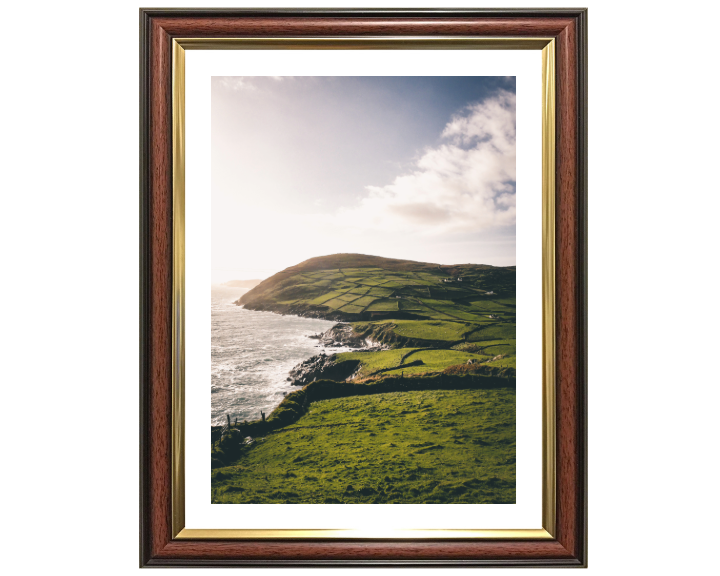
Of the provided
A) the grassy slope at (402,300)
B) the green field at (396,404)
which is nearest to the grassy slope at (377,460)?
the green field at (396,404)

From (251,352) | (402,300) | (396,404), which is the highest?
(402,300)

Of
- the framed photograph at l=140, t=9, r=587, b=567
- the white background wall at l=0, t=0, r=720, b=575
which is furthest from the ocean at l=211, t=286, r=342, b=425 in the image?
the white background wall at l=0, t=0, r=720, b=575
